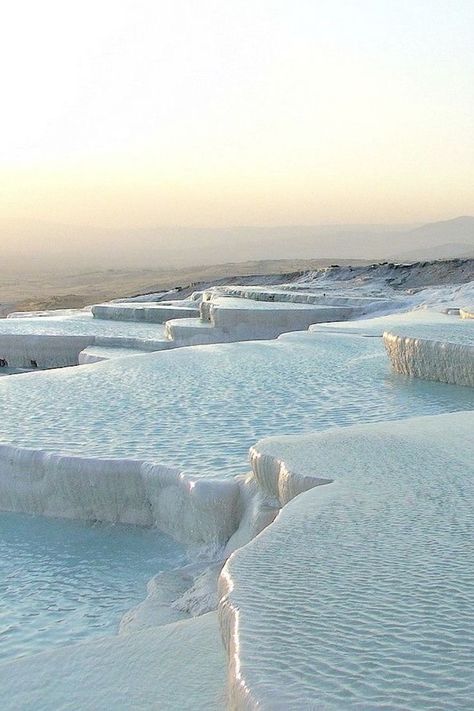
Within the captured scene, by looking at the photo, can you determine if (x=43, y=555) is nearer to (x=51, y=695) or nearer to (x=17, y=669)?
(x=17, y=669)

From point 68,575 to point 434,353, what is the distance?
123 inches

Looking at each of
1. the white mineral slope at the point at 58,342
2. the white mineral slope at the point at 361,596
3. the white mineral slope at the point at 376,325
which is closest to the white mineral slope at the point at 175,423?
the white mineral slope at the point at 361,596

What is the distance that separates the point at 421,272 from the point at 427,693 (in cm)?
1676

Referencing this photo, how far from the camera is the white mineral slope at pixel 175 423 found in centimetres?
389

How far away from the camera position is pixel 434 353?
19.4 ft

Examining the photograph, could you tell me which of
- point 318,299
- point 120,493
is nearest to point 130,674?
point 120,493

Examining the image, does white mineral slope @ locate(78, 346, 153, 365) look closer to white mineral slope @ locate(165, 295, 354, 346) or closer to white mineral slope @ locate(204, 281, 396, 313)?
white mineral slope @ locate(165, 295, 354, 346)

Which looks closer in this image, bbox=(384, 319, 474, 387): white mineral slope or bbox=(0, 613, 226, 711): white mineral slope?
bbox=(0, 613, 226, 711): white mineral slope

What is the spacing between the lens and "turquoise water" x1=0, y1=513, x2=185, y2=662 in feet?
10.2

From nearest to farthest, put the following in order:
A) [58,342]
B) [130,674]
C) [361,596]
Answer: [361,596] → [130,674] → [58,342]

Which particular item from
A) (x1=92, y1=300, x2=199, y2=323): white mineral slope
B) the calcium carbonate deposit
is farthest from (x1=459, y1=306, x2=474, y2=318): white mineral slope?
(x1=92, y1=300, x2=199, y2=323): white mineral slope

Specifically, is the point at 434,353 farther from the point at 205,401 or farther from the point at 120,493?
the point at 120,493

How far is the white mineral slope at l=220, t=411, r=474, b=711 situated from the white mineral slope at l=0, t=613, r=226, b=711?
0.44 feet

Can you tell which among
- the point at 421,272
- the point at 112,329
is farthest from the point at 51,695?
the point at 421,272
